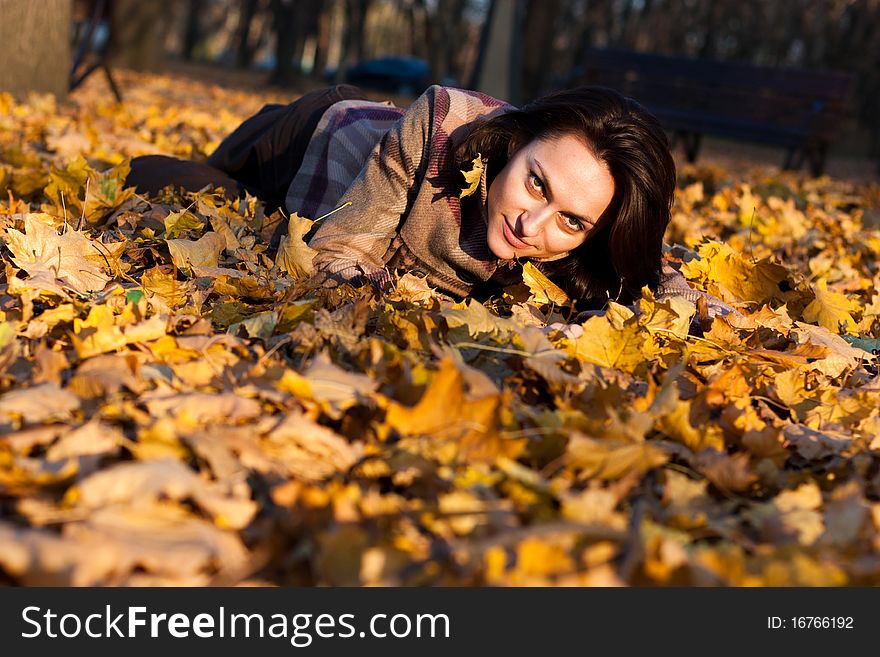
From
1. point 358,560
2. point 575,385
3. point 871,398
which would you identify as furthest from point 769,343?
point 358,560

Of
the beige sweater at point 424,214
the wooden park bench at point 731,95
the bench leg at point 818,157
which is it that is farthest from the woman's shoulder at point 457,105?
the bench leg at point 818,157

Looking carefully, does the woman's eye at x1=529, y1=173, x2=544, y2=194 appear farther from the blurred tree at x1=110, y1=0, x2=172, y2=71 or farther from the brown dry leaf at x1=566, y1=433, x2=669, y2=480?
the blurred tree at x1=110, y1=0, x2=172, y2=71

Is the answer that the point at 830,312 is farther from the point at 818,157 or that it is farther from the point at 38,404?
the point at 818,157

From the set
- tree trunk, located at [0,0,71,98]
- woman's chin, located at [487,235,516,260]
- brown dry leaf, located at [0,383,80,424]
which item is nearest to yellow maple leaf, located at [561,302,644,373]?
woman's chin, located at [487,235,516,260]

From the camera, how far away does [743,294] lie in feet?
9.14

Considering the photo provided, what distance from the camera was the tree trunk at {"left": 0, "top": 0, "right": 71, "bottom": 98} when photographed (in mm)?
5562

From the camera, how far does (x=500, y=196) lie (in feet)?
7.89

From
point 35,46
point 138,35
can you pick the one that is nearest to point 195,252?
point 35,46

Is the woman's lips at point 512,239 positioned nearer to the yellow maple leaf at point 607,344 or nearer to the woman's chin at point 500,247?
the woman's chin at point 500,247

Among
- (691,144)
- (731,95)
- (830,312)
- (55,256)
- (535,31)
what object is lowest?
(55,256)

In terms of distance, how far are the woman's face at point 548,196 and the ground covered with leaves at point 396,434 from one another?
158mm

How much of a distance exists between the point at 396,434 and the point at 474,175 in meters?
1.17

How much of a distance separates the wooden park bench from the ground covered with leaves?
24.5 feet

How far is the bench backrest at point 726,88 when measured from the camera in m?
9.30
